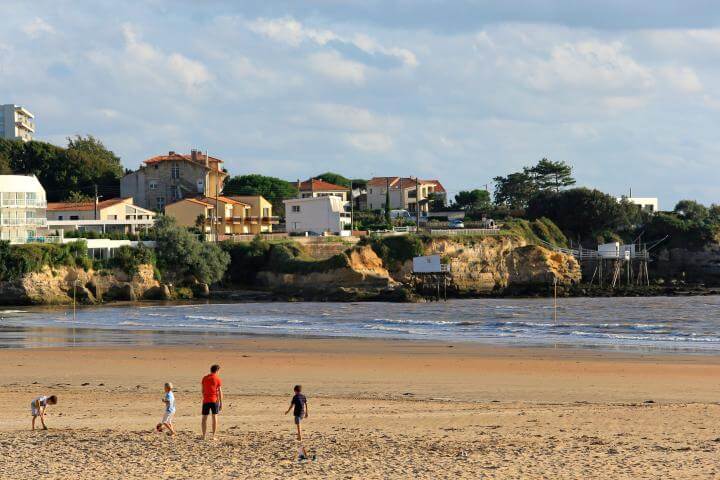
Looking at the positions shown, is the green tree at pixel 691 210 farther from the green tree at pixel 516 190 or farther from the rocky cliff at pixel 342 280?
the rocky cliff at pixel 342 280

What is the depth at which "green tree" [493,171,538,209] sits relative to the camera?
121 meters

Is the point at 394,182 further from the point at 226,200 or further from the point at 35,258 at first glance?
the point at 35,258

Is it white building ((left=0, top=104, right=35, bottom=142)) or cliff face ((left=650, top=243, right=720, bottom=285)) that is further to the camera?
white building ((left=0, top=104, right=35, bottom=142))

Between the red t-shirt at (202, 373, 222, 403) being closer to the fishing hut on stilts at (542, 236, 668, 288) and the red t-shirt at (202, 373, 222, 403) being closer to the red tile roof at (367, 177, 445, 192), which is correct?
the fishing hut on stilts at (542, 236, 668, 288)

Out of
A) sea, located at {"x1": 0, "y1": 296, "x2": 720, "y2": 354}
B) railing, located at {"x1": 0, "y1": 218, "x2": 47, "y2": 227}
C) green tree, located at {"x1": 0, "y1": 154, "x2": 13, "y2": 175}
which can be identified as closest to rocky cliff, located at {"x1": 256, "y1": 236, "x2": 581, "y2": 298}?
sea, located at {"x1": 0, "y1": 296, "x2": 720, "y2": 354}

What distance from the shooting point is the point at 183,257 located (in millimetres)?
65188

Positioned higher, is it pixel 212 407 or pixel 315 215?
pixel 315 215

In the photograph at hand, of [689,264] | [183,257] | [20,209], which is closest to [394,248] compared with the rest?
[183,257]

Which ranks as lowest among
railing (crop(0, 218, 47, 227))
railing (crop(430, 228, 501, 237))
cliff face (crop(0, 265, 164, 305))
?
cliff face (crop(0, 265, 164, 305))

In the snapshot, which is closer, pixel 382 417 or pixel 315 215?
pixel 382 417

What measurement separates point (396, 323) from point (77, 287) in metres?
24.6

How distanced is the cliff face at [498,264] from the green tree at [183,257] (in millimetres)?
16405

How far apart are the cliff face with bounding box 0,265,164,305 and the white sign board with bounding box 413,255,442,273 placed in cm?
1837

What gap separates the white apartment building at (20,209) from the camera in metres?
64.9
